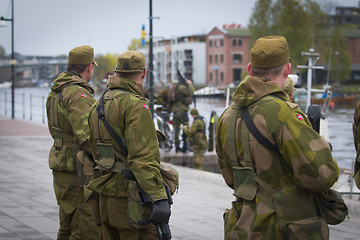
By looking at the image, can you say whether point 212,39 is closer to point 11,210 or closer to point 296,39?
point 296,39

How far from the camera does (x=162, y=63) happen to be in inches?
4537

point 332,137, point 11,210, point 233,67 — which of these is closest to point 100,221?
point 11,210

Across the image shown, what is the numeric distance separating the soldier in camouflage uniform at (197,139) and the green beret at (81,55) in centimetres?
924

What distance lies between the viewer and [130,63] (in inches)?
186

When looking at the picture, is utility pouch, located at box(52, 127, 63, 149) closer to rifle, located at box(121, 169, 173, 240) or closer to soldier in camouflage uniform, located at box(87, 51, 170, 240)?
soldier in camouflage uniform, located at box(87, 51, 170, 240)

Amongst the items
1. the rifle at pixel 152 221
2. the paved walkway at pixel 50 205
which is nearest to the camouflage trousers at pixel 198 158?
the paved walkway at pixel 50 205

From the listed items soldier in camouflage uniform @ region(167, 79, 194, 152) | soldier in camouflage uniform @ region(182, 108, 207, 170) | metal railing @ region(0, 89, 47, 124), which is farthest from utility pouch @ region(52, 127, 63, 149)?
metal railing @ region(0, 89, 47, 124)

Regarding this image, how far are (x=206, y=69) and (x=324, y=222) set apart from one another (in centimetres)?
10866

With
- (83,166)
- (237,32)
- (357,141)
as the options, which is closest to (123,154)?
(83,166)

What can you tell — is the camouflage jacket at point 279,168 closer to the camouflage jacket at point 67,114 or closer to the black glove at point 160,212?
the black glove at point 160,212

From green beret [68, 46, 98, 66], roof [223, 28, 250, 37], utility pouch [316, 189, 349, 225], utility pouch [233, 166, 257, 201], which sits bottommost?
utility pouch [316, 189, 349, 225]

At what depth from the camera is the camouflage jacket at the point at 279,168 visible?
3.34 meters

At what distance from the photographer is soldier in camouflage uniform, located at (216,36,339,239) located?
3.34m

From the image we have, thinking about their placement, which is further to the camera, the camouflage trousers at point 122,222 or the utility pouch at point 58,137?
the utility pouch at point 58,137
